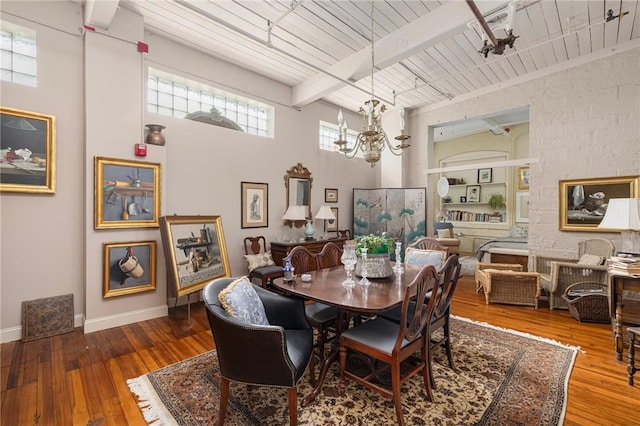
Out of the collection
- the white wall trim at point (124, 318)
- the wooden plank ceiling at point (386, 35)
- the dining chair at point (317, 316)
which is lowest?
the white wall trim at point (124, 318)

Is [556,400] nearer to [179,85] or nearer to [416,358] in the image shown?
[416,358]

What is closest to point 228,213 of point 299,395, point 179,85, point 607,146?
point 179,85

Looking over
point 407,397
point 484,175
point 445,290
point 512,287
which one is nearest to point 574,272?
point 512,287

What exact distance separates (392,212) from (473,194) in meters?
4.09

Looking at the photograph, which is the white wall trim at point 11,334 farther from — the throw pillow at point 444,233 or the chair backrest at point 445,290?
the throw pillow at point 444,233

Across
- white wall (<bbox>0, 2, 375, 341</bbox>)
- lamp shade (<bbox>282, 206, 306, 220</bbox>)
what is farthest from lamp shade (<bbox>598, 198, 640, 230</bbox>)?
white wall (<bbox>0, 2, 375, 341</bbox>)

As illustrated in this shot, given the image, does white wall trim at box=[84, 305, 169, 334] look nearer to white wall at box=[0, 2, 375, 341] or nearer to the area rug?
white wall at box=[0, 2, 375, 341]

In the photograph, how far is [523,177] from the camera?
7637 mm

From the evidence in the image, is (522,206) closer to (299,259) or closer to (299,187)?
(299,187)

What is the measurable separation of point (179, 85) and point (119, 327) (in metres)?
3.18

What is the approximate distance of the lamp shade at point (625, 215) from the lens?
274 centimetres

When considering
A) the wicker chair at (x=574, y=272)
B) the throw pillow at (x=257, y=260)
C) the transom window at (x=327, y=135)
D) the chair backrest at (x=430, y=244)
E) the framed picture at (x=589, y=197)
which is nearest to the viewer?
the wicker chair at (x=574, y=272)

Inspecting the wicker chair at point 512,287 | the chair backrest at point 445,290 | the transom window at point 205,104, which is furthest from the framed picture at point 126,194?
the wicker chair at point 512,287

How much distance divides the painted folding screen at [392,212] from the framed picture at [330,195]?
52cm
